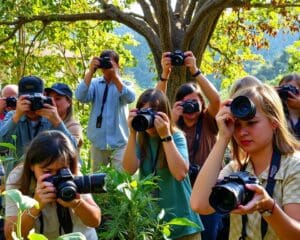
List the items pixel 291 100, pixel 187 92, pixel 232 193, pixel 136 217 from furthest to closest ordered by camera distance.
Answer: pixel 187 92 → pixel 291 100 → pixel 136 217 → pixel 232 193

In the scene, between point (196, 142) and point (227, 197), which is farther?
point (196, 142)

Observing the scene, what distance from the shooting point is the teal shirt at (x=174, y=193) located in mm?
3373

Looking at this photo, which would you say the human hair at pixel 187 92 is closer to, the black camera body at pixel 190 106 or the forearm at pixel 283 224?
the black camera body at pixel 190 106

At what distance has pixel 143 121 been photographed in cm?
348

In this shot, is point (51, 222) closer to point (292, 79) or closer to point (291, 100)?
point (291, 100)

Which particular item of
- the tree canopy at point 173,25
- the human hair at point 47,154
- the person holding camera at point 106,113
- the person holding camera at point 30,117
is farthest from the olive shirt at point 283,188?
the tree canopy at point 173,25

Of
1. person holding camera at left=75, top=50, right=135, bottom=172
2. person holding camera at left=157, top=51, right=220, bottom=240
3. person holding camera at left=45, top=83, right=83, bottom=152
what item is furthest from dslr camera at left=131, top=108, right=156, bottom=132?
person holding camera at left=75, top=50, right=135, bottom=172

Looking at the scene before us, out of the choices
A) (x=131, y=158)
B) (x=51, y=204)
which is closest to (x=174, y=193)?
(x=131, y=158)

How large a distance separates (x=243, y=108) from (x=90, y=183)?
29.0 inches

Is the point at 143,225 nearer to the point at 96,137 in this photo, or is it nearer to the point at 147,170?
the point at 147,170

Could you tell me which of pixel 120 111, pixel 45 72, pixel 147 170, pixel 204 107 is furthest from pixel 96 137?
pixel 45 72

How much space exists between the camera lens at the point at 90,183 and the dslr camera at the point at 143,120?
1009 mm

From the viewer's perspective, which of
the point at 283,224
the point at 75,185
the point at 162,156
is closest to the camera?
the point at 283,224

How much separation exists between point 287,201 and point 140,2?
8178 mm
